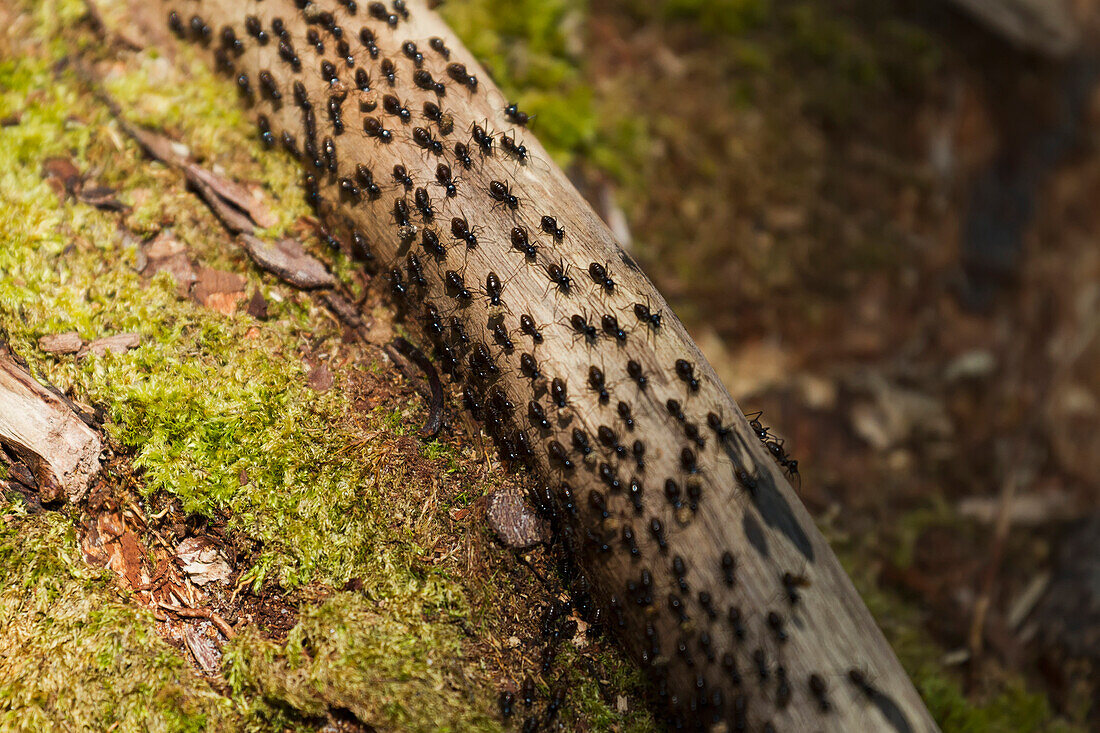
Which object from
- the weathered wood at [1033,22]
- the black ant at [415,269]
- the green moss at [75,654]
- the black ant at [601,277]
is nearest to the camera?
the green moss at [75,654]

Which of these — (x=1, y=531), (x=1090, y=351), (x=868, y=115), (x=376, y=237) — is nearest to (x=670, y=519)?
(x=376, y=237)

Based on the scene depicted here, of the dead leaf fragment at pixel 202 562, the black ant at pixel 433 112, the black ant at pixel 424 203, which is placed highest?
the black ant at pixel 433 112

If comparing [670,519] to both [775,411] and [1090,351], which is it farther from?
[1090,351]

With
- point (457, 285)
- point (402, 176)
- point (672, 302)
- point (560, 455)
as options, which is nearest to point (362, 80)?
point (402, 176)

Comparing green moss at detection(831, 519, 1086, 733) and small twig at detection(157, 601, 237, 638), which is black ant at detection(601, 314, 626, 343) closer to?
small twig at detection(157, 601, 237, 638)

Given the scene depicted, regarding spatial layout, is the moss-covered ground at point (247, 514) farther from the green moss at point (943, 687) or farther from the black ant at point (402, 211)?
the green moss at point (943, 687)

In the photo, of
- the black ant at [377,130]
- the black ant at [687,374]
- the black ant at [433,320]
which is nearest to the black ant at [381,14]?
the black ant at [377,130]
